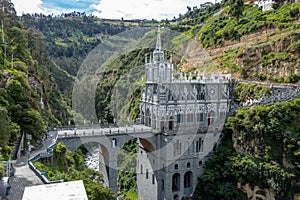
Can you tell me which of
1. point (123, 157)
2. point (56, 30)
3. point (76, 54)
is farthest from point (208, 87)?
point (56, 30)

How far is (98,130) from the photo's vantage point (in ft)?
133

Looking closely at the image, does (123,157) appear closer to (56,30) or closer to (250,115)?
(250,115)

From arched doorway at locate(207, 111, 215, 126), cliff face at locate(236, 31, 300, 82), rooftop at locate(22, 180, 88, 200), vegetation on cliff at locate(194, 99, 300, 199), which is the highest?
cliff face at locate(236, 31, 300, 82)

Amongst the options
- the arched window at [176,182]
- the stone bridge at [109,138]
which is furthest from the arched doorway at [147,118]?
the arched window at [176,182]

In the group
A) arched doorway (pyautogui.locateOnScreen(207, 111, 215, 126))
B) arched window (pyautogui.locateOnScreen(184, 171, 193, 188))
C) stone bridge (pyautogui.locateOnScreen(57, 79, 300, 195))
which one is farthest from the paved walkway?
arched doorway (pyautogui.locateOnScreen(207, 111, 215, 126))

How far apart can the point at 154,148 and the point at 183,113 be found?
6403mm

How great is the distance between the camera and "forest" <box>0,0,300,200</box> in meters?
36.4

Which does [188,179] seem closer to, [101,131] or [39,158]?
[101,131]

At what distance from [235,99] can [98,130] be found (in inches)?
1027

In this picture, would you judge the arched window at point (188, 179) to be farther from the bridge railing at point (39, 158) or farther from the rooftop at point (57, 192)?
the rooftop at point (57, 192)

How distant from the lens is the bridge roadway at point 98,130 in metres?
39.0

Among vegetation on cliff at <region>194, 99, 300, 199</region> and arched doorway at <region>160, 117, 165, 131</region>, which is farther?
arched doorway at <region>160, 117, 165, 131</region>

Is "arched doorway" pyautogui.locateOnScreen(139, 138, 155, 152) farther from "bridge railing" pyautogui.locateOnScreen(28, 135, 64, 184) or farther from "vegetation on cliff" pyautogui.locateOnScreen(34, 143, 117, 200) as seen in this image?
"bridge railing" pyautogui.locateOnScreen(28, 135, 64, 184)

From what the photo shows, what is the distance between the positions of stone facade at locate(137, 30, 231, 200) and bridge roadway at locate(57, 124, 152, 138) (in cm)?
239
